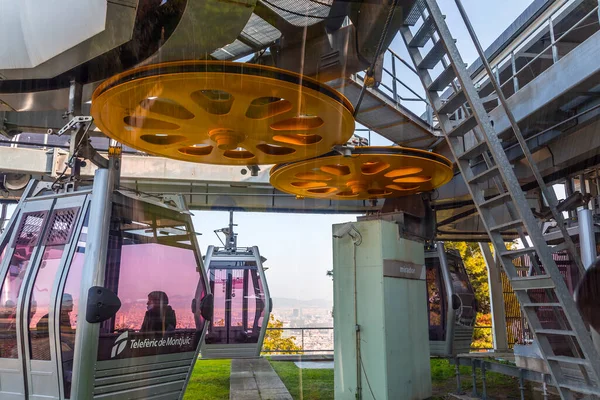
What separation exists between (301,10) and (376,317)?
2.79m

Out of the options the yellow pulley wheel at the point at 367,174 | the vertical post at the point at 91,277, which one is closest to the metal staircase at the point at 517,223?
the yellow pulley wheel at the point at 367,174

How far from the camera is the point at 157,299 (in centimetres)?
327

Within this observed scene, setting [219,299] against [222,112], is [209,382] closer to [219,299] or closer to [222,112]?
[219,299]

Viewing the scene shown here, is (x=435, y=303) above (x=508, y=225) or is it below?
below

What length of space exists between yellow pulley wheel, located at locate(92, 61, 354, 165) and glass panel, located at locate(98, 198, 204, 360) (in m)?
0.63

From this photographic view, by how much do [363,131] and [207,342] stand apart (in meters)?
5.51

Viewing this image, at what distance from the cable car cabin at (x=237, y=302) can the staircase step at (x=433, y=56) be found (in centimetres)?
627

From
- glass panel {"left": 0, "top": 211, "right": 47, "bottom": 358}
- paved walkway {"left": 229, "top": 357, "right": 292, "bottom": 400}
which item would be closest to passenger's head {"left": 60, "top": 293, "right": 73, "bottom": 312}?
glass panel {"left": 0, "top": 211, "right": 47, "bottom": 358}

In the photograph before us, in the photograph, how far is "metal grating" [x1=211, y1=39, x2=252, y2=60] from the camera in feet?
12.5

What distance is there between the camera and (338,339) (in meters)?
4.84

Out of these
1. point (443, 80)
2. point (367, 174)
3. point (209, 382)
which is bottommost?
point (209, 382)

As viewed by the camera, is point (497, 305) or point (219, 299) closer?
point (219, 299)

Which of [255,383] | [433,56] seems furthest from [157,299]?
[255,383]

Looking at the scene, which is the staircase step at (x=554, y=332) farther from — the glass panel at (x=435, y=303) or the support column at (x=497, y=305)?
the support column at (x=497, y=305)
